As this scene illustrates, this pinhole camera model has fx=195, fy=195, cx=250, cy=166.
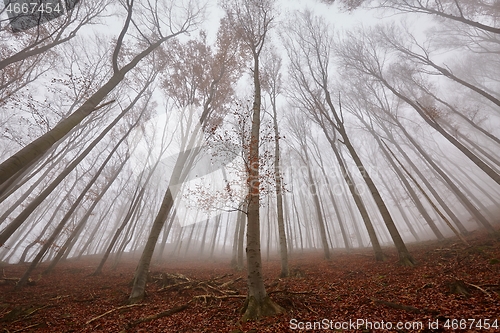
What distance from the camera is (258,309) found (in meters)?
4.25

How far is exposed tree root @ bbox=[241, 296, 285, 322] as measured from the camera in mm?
4125

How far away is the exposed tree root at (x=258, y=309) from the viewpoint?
162 inches

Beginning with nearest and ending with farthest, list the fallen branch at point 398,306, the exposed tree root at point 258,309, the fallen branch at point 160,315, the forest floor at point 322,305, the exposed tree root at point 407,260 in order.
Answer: the forest floor at point 322,305
the fallen branch at point 398,306
the exposed tree root at point 258,309
the fallen branch at point 160,315
the exposed tree root at point 407,260

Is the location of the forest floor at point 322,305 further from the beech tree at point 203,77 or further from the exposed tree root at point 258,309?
the beech tree at point 203,77

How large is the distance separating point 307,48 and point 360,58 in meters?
3.74

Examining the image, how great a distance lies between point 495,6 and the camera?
10922 millimetres

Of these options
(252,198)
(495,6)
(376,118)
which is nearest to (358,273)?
(252,198)

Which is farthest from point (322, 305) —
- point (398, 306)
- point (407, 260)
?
point (407, 260)

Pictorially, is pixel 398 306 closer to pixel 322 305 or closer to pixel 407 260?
pixel 322 305

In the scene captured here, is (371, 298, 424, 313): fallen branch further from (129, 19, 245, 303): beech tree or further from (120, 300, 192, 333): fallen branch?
(129, 19, 245, 303): beech tree

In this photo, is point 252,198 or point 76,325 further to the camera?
point 252,198

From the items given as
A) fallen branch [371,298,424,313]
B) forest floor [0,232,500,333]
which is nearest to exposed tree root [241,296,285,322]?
forest floor [0,232,500,333]

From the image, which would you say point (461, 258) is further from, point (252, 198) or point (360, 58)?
point (360, 58)

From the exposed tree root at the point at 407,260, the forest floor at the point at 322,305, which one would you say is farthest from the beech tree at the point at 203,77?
the exposed tree root at the point at 407,260
